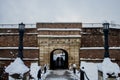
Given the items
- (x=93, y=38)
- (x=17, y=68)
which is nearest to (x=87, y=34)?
(x=93, y=38)

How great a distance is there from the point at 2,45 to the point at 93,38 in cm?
820

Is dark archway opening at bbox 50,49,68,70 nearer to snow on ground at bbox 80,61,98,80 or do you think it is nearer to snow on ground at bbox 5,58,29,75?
snow on ground at bbox 80,61,98,80

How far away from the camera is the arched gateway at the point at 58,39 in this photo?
885 inches

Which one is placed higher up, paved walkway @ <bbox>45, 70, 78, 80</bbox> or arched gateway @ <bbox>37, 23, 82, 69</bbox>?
arched gateway @ <bbox>37, 23, 82, 69</bbox>

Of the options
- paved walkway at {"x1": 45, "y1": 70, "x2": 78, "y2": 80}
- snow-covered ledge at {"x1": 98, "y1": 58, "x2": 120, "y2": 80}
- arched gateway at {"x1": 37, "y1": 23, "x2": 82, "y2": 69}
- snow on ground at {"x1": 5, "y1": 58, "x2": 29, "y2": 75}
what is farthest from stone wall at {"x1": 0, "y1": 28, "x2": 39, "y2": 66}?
snow-covered ledge at {"x1": 98, "y1": 58, "x2": 120, "y2": 80}

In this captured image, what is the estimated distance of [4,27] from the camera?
23578 millimetres

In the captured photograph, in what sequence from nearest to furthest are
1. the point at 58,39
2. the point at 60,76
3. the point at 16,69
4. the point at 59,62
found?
the point at 16,69 < the point at 60,76 < the point at 58,39 < the point at 59,62

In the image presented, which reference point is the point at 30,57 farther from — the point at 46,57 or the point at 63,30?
the point at 63,30

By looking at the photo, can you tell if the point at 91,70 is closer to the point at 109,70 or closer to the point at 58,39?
the point at 58,39

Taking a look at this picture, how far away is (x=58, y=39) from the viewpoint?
22.5m

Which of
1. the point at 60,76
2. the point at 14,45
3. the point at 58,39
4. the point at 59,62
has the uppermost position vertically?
the point at 58,39

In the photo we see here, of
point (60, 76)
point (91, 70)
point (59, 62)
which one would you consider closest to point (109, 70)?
point (60, 76)

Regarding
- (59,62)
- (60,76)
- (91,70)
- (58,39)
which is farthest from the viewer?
(59,62)

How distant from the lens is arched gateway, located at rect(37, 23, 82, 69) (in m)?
22.5
